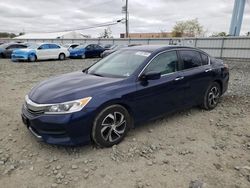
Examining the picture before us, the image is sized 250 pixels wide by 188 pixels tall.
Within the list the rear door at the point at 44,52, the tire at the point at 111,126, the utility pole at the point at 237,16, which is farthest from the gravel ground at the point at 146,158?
the utility pole at the point at 237,16

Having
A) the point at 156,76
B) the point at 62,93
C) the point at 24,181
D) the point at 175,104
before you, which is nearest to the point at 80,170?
the point at 24,181

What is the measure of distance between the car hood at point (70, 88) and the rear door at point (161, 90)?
0.50m

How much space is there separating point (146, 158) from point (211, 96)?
8.85 feet

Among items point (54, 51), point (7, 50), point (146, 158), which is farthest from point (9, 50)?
point (146, 158)

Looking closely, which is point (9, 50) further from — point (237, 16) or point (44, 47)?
point (237, 16)

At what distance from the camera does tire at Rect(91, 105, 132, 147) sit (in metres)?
3.19

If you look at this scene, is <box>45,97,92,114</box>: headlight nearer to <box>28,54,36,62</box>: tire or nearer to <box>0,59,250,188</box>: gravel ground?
<box>0,59,250,188</box>: gravel ground

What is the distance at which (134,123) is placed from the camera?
143 inches

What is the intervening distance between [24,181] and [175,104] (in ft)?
9.27

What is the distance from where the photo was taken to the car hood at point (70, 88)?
10.2ft

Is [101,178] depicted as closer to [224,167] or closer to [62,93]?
[62,93]

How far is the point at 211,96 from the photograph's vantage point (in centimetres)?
507

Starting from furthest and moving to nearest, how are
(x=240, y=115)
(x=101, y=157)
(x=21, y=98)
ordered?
(x=21, y=98) → (x=240, y=115) → (x=101, y=157)

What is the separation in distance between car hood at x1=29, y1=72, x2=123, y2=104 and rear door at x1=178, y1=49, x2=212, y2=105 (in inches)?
63.3
